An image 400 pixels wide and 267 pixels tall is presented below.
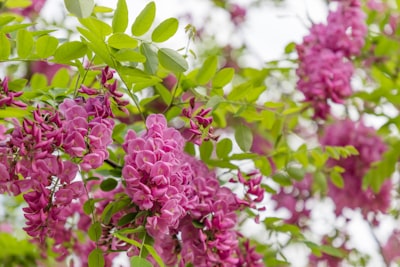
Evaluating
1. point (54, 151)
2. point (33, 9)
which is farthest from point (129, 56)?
point (33, 9)

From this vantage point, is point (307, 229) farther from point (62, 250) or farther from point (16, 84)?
point (16, 84)

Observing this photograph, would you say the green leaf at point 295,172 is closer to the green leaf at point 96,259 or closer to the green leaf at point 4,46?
the green leaf at point 96,259

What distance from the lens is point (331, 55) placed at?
4.43 ft

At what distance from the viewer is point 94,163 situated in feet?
2.30

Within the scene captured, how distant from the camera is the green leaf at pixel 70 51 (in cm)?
74

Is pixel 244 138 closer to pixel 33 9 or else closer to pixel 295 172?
pixel 295 172

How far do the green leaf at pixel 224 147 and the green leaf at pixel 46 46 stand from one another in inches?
12.7

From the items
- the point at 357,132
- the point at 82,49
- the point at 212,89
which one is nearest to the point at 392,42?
the point at 357,132

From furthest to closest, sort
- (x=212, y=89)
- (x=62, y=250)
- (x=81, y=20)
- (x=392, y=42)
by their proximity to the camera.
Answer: (x=392, y=42) < (x=62, y=250) < (x=212, y=89) < (x=81, y=20)

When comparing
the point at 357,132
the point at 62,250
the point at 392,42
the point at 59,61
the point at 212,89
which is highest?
the point at 59,61

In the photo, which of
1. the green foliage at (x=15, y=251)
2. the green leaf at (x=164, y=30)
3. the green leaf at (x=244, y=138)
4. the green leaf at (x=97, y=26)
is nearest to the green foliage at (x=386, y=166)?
the green leaf at (x=244, y=138)

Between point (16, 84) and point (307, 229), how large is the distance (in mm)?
1125

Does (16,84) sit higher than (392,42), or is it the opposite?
(16,84)

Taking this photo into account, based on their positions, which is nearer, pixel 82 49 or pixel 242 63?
pixel 82 49
